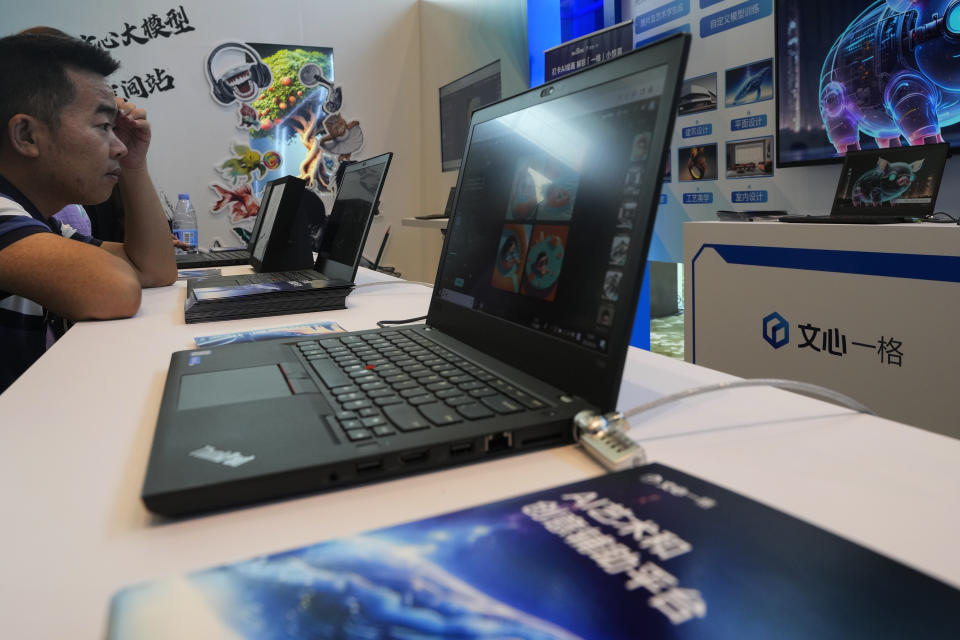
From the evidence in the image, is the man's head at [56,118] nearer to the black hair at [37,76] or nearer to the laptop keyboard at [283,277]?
the black hair at [37,76]

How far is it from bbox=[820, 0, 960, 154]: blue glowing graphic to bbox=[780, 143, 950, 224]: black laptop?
0.21 meters

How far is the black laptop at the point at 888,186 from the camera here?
149 centimetres

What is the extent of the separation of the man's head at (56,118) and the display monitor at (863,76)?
2009mm

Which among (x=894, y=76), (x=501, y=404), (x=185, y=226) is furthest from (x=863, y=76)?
(x=185, y=226)

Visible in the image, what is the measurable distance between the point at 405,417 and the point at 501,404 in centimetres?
Result: 8

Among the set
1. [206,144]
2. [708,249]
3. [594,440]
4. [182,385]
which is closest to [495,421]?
[594,440]

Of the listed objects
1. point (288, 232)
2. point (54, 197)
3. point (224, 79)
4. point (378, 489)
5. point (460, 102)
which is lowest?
point (378, 489)

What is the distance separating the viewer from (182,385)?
1.98ft

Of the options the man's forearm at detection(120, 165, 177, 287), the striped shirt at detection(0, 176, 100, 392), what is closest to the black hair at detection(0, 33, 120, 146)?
the striped shirt at detection(0, 176, 100, 392)

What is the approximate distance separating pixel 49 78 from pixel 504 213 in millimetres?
1172

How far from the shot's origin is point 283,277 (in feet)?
4.80

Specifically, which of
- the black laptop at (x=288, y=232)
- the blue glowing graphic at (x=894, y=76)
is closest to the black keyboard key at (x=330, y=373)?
the black laptop at (x=288, y=232)

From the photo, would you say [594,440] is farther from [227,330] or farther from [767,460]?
[227,330]

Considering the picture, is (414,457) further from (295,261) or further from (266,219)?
(266,219)
